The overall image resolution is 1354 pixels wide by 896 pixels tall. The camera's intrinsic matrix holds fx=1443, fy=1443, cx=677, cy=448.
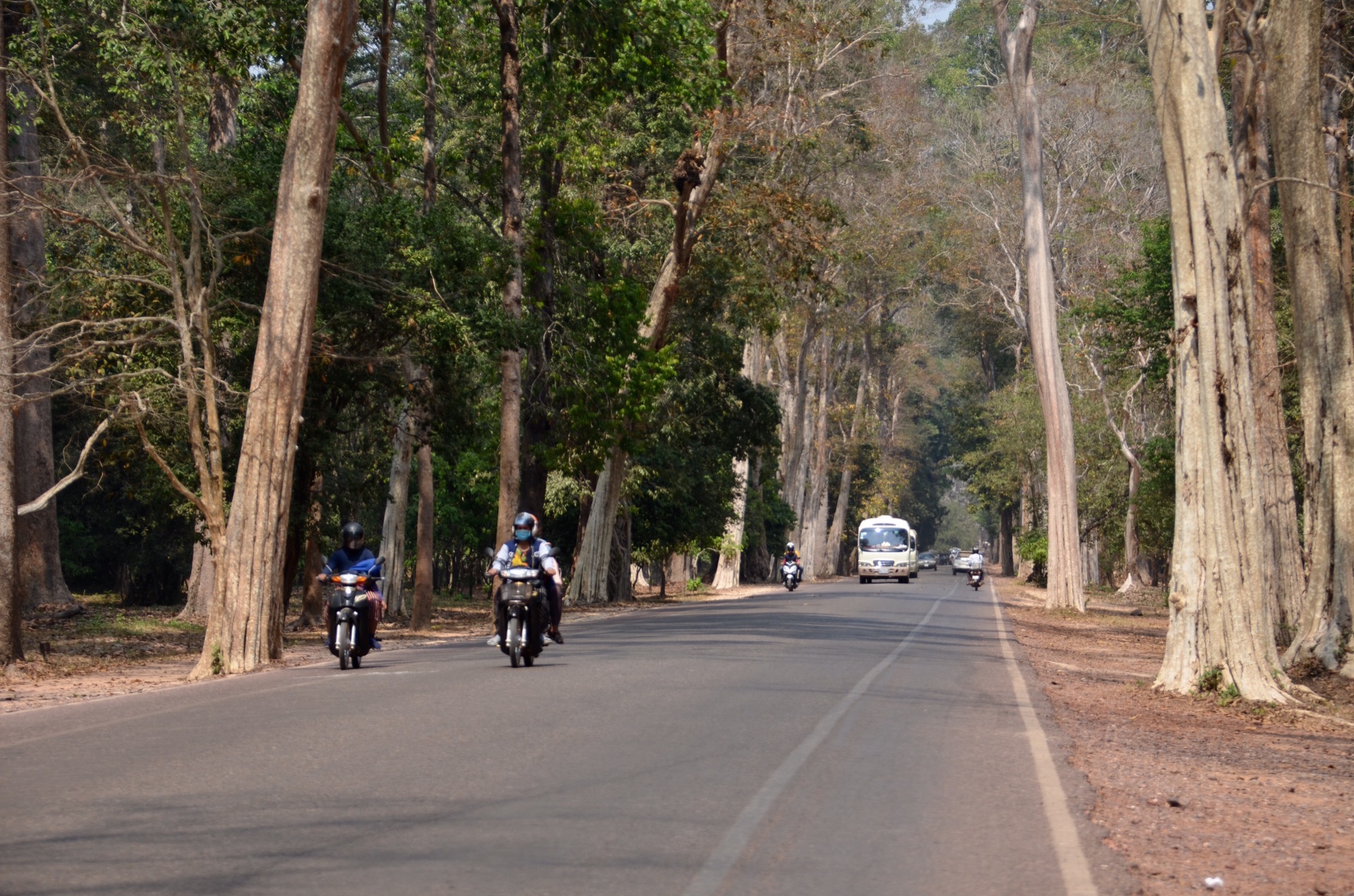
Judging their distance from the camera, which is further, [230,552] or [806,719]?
[230,552]

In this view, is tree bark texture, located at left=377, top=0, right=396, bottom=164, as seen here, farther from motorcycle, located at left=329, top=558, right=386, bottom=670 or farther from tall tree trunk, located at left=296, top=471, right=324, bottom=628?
motorcycle, located at left=329, top=558, right=386, bottom=670

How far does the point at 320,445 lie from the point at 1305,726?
51.1 ft

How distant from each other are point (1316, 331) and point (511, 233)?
47.2 ft

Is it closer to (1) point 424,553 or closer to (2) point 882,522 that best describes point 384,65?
(1) point 424,553

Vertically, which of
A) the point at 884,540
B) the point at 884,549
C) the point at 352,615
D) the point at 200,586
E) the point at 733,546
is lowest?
the point at 200,586

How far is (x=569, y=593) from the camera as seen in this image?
37500 millimetres

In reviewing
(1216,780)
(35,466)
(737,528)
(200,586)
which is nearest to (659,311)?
(200,586)

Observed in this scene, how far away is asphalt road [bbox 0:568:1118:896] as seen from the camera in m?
6.17

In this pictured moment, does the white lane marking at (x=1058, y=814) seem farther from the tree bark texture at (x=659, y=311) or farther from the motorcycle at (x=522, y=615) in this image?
the tree bark texture at (x=659, y=311)

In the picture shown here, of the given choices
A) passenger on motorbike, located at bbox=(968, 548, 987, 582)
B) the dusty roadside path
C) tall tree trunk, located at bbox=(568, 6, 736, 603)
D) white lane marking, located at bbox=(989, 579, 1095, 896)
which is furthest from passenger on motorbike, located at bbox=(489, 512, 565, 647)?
passenger on motorbike, located at bbox=(968, 548, 987, 582)

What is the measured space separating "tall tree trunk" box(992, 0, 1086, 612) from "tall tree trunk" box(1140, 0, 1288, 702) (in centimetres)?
2061

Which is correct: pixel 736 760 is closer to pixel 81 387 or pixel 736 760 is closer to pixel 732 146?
pixel 81 387

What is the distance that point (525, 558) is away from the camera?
16.0 metres

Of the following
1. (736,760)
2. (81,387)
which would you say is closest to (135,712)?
(736,760)
